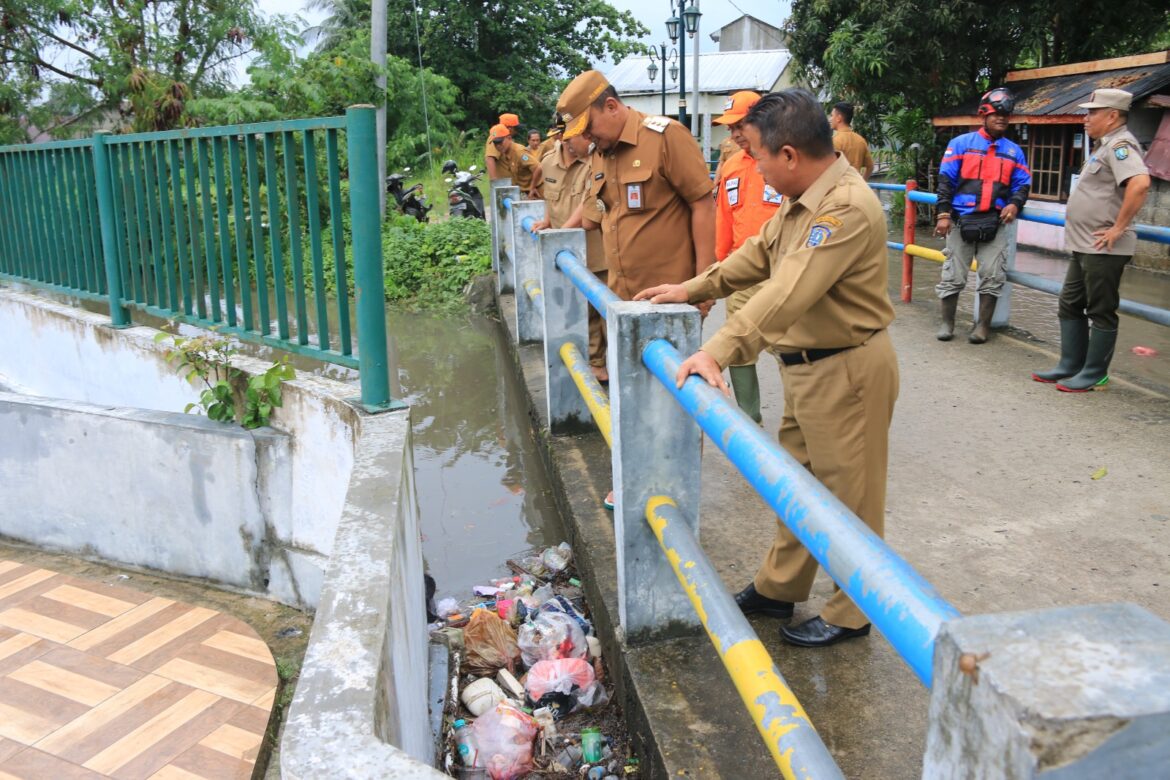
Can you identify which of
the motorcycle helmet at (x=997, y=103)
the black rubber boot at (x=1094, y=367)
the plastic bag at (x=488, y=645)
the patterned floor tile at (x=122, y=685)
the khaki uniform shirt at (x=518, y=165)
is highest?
the motorcycle helmet at (x=997, y=103)

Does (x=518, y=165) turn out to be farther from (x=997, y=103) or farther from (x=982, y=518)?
(x=982, y=518)

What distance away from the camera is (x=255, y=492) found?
3.83m

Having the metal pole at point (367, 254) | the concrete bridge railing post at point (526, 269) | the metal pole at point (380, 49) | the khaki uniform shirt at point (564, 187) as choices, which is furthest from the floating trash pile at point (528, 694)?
the metal pole at point (380, 49)

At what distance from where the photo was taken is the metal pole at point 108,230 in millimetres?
4938

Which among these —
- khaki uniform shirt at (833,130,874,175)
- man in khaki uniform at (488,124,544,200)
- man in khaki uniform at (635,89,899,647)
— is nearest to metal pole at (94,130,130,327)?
man in khaki uniform at (635,89,899,647)

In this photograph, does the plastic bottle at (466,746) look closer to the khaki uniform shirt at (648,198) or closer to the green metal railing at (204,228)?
the green metal railing at (204,228)

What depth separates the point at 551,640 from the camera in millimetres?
3271

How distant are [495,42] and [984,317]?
29107mm

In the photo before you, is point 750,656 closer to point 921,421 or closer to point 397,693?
point 397,693

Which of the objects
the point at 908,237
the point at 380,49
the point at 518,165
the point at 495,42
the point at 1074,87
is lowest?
the point at 908,237

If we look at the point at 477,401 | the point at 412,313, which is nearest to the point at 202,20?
the point at 412,313

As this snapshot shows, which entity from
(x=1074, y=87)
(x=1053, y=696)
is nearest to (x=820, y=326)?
(x=1053, y=696)

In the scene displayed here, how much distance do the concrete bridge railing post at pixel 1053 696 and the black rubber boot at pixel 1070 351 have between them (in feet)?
16.4


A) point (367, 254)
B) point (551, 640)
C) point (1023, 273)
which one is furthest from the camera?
point (1023, 273)
